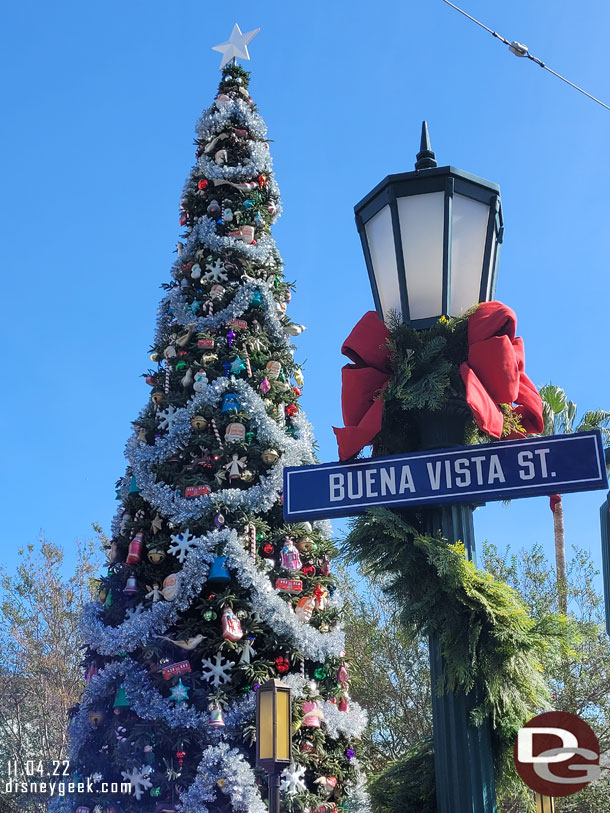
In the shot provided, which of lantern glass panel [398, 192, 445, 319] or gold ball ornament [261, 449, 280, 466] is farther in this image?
gold ball ornament [261, 449, 280, 466]

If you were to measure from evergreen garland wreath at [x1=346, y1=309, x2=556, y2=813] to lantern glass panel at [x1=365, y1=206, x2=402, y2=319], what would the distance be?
0.33ft

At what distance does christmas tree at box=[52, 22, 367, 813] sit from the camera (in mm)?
8320

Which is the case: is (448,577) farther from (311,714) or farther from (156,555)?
(156,555)

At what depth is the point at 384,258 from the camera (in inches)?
126

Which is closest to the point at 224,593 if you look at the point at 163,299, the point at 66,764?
the point at 66,764

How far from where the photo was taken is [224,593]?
Answer: 8727mm

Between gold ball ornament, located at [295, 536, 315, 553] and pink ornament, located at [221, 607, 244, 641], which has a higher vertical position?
gold ball ornament, located at [295, 536, 315, 553]

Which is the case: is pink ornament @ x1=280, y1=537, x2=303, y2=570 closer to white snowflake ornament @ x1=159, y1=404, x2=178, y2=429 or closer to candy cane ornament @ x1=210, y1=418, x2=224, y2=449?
candy cane ornament @ x1=210, y1=418, x2=224, y2=449

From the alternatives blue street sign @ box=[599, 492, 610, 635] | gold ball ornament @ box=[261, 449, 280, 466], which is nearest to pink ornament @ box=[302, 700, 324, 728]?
gold ball ornament @ box=[261, 449, 280, 466]

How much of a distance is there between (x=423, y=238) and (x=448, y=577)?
118 cm

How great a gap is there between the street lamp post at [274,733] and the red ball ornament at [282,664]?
13.5 feet

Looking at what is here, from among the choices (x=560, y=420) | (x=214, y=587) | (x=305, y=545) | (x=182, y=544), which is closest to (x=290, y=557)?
(x=305, y=545)

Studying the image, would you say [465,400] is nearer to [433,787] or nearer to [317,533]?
[433,787]

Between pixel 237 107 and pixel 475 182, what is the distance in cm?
938
